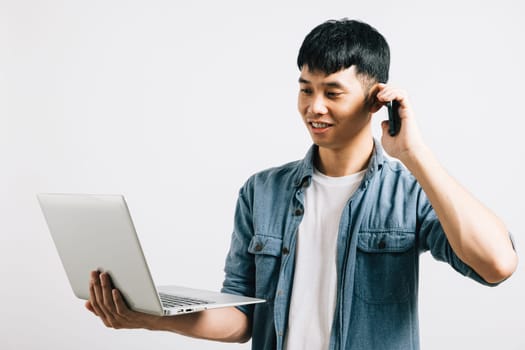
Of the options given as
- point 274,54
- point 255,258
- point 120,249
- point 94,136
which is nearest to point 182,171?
point 94,136

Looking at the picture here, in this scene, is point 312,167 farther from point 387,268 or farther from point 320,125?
point 387,268

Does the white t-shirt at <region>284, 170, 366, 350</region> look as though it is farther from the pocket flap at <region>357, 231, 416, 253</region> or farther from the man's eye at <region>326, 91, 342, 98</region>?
the man's eye at <region>326, 91, 342, 98</region>

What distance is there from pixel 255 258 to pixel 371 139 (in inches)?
15.2

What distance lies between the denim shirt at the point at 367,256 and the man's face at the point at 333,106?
0.10 meters

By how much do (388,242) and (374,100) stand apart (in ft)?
1.01

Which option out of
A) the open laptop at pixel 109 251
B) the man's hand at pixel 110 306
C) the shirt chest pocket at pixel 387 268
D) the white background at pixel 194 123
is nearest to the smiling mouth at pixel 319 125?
the shirt chest pocket at pixel 387 268

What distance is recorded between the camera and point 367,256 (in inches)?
58.9

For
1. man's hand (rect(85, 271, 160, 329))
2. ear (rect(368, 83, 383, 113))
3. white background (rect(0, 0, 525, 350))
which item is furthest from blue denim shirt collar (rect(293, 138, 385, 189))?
white background (rect(0, 0, 525, 350))

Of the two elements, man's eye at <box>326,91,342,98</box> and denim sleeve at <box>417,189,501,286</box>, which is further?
man's eye at <box>326,91,342,98</box>

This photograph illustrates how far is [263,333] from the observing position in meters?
1.60

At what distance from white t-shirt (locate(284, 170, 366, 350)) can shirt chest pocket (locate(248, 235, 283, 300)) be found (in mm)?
54

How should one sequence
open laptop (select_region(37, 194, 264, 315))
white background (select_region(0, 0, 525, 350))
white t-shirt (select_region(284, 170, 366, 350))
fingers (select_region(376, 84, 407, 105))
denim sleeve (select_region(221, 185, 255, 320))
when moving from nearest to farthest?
1. open laptop (select_region(37, 194, 264, 315))
2. fingers (select_region(376, 84, 407, 105))
3. white t-shirt (select_region(284, 170, 366, 350))
4. denim sleeve (select_region(221, 185, 255, 320))
5. white background (select_region(0, 0, 525, 350))

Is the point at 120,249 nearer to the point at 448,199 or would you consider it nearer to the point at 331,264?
the point at 331,264

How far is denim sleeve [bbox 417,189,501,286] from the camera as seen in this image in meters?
1.35
